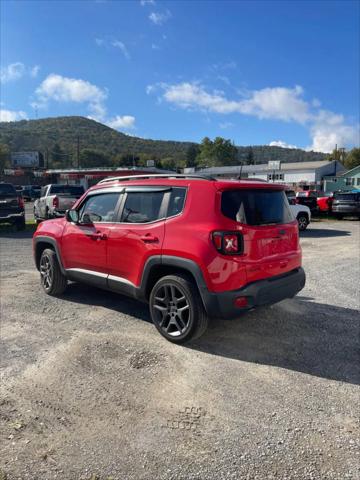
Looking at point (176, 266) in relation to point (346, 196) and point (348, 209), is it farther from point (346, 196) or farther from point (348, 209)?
point (346, 196)

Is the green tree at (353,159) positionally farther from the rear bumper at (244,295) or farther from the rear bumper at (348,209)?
the rear bumper at (244,295)

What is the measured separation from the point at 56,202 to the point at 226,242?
11464mm

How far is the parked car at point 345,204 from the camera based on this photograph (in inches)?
794

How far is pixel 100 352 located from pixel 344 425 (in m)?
2.37

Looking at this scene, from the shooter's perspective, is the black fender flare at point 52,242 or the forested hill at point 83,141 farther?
the forested hill at point 83,141

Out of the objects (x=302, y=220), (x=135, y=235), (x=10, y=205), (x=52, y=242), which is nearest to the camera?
(x=135, y=235)

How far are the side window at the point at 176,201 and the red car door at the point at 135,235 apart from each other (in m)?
0.09

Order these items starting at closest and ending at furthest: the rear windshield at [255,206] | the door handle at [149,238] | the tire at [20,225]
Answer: the rear windshield at [255,206] → the door handle at [149,238] → the tire at [20,225]

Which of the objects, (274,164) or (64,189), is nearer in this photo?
(64,189)

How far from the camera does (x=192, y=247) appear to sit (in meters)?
3.65

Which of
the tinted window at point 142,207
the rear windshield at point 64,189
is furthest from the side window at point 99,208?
the rear windshield at point 64,189

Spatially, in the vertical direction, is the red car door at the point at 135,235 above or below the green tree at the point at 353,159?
below

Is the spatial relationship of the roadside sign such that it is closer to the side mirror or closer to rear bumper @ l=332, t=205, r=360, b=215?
rear bumper @ l=332, t=205, r=360, b=215

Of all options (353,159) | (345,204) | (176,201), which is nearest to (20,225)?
(176,201)
